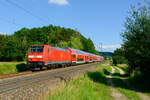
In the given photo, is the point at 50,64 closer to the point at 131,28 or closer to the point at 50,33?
the point at 131,28

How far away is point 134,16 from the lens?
1588 cm

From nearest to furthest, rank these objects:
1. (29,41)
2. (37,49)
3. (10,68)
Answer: (10,68), (37,49), (29,41)

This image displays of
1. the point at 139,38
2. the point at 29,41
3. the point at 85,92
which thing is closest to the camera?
the point at 85,92

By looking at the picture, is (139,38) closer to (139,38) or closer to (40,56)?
(139,38)

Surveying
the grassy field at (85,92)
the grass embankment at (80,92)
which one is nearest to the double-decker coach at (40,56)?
the grassy field at (85,92)

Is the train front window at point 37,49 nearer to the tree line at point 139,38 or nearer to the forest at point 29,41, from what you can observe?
the tree line at point 139,38

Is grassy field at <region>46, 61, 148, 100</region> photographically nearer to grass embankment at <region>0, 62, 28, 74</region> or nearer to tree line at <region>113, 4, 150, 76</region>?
tree line at <region>113, 4, 150, 76</region>

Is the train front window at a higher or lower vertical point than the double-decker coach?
higher

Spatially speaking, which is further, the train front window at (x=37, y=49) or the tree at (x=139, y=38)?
the train front window at (x=37, y=49)

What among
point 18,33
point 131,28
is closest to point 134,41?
point 131,28

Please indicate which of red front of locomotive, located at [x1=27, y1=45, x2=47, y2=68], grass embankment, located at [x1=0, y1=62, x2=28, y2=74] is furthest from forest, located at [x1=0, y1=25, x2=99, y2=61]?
red front of locomotive, located at [x1=27, y1=45, x2=47, y2=68]

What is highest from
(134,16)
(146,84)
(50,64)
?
(134,16)

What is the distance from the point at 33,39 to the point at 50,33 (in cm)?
925

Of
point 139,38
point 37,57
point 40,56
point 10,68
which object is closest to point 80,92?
point 139,38
